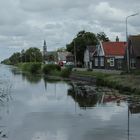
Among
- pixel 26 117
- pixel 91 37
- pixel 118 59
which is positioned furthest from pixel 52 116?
pixel 91 37

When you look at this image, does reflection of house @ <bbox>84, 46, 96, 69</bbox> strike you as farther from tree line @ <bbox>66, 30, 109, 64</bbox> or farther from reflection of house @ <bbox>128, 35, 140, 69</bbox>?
reflection of house @ <bbox>128, 35, 140, 69</bbox>

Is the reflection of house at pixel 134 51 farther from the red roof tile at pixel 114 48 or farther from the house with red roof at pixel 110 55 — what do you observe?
the red roof tile at pixel 114 48

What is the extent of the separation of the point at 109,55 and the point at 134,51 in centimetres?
2159

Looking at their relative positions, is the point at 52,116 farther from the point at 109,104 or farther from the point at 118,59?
the point at 118,59

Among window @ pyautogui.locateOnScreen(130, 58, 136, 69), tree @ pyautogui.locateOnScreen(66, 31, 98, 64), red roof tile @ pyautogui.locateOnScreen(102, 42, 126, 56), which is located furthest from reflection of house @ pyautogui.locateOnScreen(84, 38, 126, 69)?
window @ pyautogui.locateOnScreen(130, 58, 136, 69)

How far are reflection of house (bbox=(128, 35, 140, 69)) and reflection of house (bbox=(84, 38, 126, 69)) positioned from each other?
13.8m

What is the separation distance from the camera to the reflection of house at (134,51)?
82000 millimetres

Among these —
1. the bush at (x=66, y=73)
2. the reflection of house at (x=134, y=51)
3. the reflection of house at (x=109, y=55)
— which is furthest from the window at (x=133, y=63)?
the bush at (x=66, y=73)

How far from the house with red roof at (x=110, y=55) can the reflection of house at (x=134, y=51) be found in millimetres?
14213

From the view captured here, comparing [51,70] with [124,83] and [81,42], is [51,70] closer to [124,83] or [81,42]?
[81,42]

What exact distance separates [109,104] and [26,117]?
11148 millimetres

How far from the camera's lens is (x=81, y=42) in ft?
406

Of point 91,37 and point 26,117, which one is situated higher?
point 91,37

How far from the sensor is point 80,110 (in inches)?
1359
